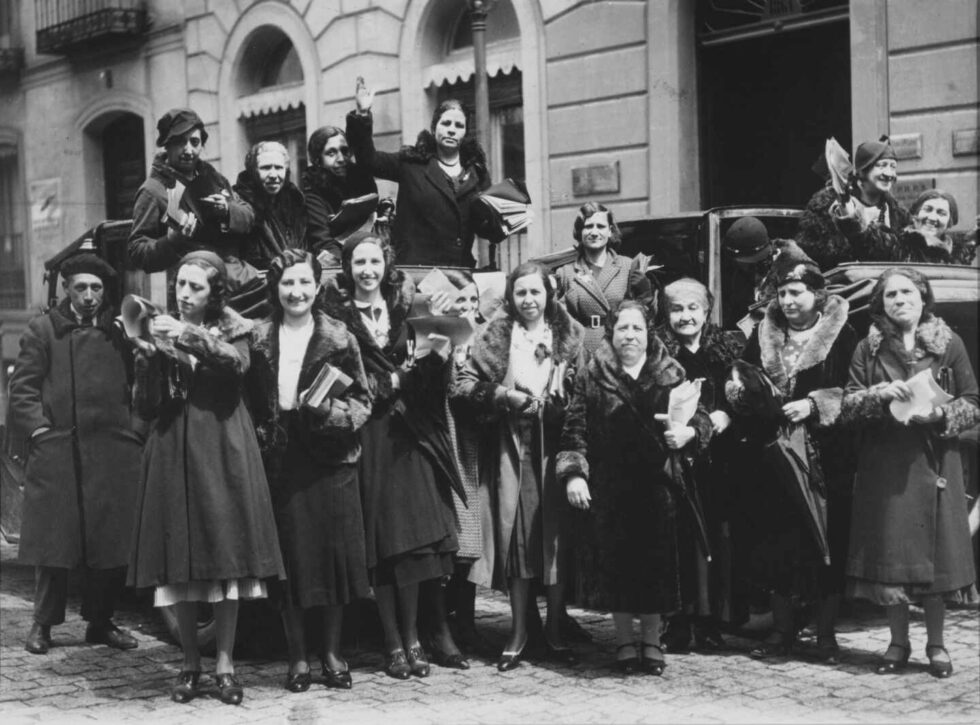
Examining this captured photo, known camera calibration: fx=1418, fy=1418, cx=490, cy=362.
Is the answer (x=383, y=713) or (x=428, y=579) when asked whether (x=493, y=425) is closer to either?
Answer: (x=428, y=579)

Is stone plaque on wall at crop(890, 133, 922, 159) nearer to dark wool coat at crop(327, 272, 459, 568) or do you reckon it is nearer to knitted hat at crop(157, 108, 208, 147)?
dark wool coat at crop(327, 272, 459, 568)

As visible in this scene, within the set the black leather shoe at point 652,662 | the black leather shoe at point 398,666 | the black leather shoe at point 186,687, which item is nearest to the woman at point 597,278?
the black leather shoe at point 652,662

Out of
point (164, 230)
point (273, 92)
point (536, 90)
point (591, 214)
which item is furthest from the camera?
point (273, 92)

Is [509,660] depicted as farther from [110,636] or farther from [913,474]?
[110,636]

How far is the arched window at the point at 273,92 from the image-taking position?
50.8 ft

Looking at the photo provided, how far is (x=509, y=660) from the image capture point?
6.65m

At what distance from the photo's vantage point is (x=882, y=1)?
10789 mm

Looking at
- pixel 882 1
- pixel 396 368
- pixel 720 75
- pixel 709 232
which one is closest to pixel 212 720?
pixel 396 368

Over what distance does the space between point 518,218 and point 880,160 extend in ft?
6.66

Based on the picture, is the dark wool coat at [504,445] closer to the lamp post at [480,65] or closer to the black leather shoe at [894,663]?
the black leather shoe at [894,663]

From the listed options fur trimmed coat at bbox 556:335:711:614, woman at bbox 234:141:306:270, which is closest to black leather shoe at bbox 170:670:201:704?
fur trimmed coat at bbox 556:335:711:614

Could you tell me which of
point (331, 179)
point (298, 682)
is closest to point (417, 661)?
point (298, 682)

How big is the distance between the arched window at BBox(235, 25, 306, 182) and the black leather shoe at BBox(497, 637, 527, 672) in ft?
31.6

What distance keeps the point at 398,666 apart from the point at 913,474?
99.1 inches
